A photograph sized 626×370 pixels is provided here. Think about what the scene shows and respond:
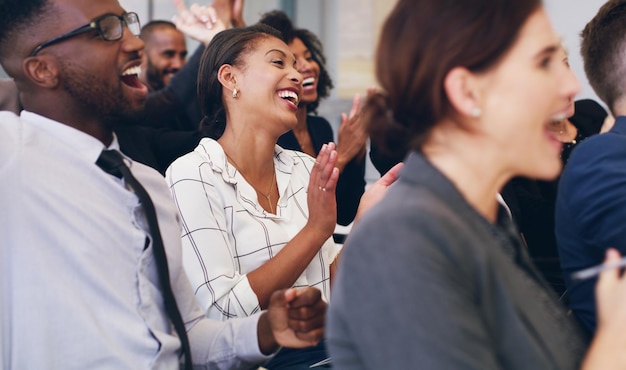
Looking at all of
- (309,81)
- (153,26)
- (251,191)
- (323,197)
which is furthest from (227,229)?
(153,26)

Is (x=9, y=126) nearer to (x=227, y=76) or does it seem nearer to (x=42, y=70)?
(x=42, y=70)

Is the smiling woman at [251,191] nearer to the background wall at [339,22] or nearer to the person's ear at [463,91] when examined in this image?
the person's ear at [463,91]

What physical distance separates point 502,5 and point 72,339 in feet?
3.08

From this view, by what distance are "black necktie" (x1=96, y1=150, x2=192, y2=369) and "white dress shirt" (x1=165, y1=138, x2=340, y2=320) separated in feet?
1.64

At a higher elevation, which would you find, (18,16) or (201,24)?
(18,16)

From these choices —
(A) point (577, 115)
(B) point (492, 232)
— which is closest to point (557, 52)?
(B) point (492, 232)

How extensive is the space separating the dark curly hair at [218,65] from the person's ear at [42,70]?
3.50 feet

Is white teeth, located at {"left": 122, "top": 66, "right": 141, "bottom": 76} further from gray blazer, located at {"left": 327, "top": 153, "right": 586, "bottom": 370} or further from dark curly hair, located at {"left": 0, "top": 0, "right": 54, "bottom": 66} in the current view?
gray blazer, located at {"left": 327, "top": 153, "right": 586, "bottom": 370}

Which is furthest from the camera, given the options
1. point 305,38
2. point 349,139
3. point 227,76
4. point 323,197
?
point 305,38

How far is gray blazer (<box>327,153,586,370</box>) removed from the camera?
1.00m

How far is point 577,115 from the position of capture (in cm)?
306

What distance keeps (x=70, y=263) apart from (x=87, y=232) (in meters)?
0.07

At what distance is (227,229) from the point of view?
88.0 inches

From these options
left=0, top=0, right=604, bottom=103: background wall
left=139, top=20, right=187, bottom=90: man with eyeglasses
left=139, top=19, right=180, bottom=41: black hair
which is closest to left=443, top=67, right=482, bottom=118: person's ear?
left=139, top=20, right=187, bottom=90: man with eyeglasses
